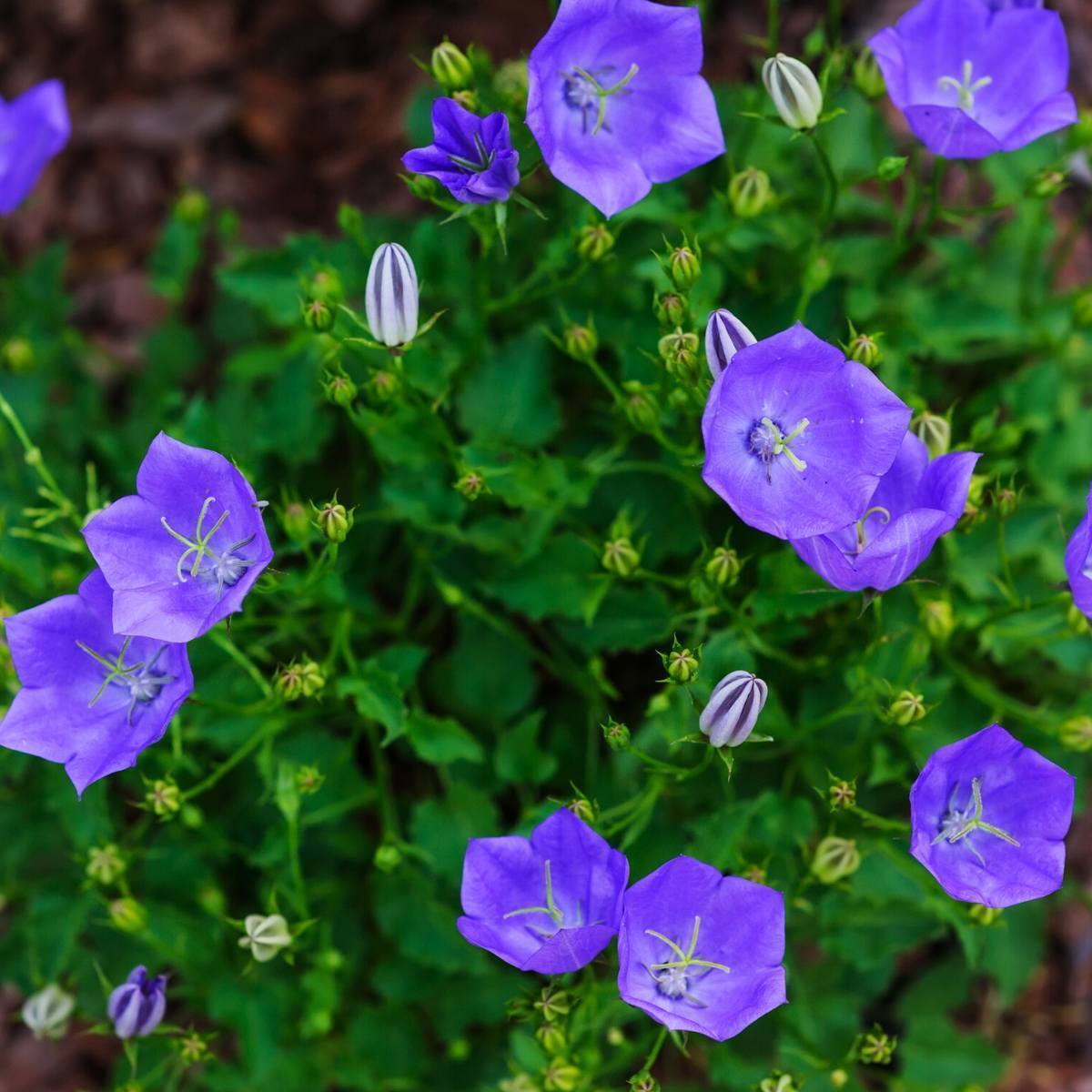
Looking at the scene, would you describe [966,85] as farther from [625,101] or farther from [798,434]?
[798,434]

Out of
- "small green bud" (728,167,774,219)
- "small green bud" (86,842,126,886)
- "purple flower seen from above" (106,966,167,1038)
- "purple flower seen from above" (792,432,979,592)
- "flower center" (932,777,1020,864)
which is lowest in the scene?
"purple flower seen from above" (106,966,167,1038)

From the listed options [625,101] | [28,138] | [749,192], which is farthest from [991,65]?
[28,138]

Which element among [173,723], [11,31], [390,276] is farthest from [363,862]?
[11,31]

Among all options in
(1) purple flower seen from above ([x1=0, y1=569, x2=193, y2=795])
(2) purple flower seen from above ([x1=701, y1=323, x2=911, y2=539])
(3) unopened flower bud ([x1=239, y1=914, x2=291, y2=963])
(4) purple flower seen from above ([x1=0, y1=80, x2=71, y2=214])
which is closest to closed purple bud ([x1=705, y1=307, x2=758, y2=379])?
(2) purple flower seen from above ([x1=701, y1=323, x2=911, y2=539])

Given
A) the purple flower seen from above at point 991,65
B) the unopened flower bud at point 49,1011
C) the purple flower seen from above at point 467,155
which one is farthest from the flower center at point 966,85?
the unopened flower bud at point 49,1011

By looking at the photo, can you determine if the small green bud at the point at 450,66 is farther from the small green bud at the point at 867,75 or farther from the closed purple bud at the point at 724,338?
the small green bud at the point at 867,75

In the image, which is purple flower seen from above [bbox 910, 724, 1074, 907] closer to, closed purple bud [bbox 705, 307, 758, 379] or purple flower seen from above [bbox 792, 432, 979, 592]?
purple flower seen from above [bbox 792, 432, 979, 592]
